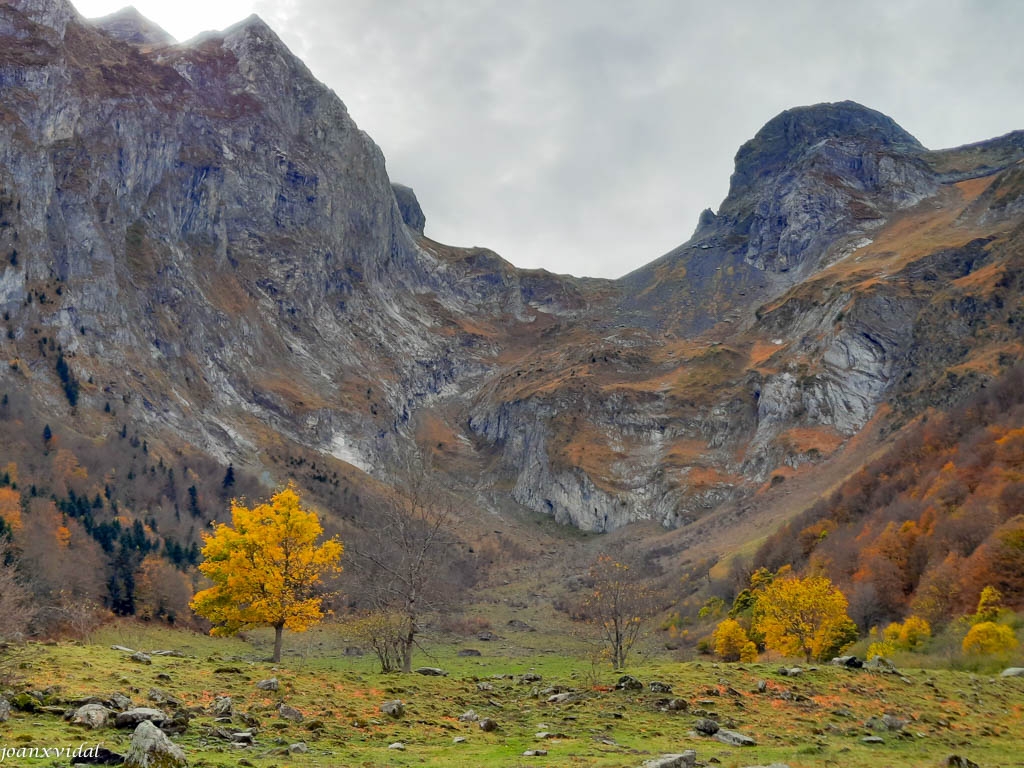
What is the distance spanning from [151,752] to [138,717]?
11.4 feet

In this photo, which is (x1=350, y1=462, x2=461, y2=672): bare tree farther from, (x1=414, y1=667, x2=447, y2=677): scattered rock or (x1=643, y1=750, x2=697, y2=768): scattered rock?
(x1=643, y1=750, x2=697, y2=768): scattered rock

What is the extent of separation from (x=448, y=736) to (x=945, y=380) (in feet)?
400

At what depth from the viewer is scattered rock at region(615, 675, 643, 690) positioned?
20.7 meters

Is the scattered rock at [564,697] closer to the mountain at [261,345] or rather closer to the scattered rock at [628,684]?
the scattered rock at [628,684]

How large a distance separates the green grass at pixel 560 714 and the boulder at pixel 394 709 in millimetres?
258

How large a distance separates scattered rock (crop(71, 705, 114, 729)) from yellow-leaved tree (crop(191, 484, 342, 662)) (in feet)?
59.3

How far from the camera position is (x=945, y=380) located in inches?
4377

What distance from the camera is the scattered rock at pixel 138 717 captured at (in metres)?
13.0

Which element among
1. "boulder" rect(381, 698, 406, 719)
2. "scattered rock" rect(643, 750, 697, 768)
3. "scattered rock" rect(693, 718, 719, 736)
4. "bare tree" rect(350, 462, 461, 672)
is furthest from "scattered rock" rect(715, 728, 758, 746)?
"bare tree" rect(350, 462, 461, 672)

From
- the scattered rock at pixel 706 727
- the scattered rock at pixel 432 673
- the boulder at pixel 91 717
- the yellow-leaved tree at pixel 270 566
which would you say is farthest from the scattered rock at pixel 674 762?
the yellow-leaved tree at pixel 270 566

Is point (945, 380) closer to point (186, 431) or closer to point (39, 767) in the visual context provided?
point (39, 767)

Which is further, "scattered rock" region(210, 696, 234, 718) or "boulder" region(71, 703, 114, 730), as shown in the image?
"scattered rock" region(210, 696, 234, 718)

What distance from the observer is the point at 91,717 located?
42.0 ft

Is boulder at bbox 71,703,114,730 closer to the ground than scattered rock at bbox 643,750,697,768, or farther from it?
closer to the ground
